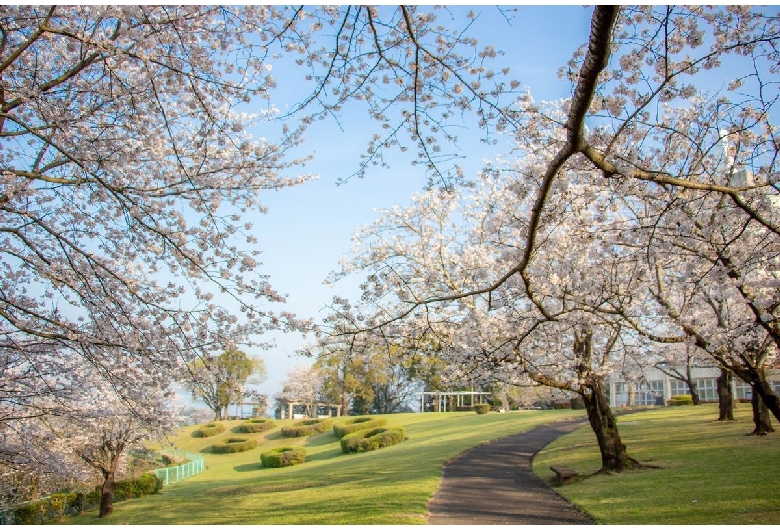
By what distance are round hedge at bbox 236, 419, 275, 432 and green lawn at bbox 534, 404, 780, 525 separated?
2484 cm

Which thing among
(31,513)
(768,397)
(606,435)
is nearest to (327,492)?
(606,435)

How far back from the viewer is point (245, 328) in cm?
632

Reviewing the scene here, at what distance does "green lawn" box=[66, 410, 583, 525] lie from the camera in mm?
9891

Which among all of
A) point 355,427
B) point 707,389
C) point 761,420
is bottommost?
point 355,427

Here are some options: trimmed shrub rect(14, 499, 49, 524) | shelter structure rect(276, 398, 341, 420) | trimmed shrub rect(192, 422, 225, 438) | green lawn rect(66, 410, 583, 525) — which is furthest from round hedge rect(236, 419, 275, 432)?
trimmed shrub rect(14, 499, 49, 524)

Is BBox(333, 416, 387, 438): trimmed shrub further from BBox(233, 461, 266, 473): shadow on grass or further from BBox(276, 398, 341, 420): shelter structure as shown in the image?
BBox(276, 398, 341, 420): shelter structure

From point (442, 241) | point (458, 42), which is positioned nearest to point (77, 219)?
point (458, 42)

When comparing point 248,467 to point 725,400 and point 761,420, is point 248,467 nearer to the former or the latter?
point 725,400

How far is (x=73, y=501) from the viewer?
59.3 ft

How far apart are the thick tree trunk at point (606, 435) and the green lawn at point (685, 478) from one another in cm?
53

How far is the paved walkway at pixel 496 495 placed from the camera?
889 cm

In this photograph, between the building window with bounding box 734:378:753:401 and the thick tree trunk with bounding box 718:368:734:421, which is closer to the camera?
the thick tree trunk with bounding box 718:368:734:421

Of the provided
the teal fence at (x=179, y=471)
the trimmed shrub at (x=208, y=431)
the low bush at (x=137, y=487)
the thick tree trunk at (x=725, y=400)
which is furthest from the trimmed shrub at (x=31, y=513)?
the thick tree trunk at (x=725, y=400)

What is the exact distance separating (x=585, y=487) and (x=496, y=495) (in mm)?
2021
